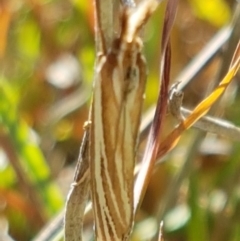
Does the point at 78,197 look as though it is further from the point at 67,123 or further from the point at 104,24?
the point at 67,123

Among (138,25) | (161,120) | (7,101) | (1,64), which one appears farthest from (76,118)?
(138,25)

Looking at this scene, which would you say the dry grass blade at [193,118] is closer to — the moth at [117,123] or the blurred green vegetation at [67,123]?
the moth at [117,123]

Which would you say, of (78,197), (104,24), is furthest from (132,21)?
(78,197)

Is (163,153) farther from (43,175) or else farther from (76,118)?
(76,118)

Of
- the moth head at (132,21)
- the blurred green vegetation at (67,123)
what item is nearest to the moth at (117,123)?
the moth head at (132,21)

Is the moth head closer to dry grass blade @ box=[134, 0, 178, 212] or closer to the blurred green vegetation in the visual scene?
dry grass blade @ box=[134, 0, 178, 212]

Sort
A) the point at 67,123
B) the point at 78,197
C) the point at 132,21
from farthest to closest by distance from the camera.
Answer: the point at 67,123
the point at 78,197
the point at 132,21
